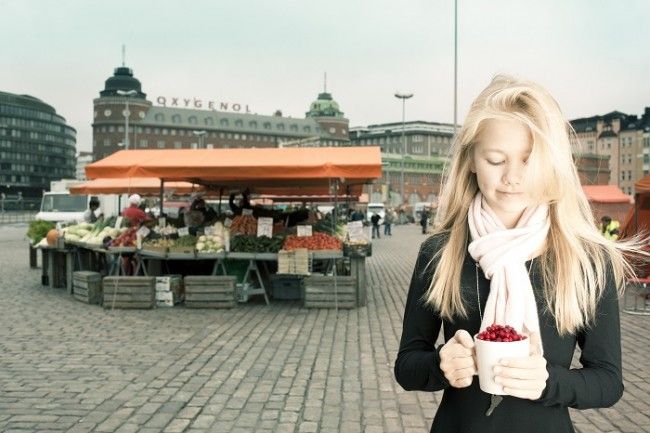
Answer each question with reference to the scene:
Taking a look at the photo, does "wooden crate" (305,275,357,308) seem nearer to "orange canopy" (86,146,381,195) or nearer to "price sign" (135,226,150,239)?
→ "orange canopy" (86,146,381,195)

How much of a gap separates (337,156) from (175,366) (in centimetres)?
549

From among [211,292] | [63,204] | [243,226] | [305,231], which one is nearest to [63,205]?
[63,204]

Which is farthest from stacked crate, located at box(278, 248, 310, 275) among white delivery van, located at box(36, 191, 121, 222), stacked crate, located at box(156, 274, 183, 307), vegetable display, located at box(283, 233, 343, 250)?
white delivery van, located at box(36, 191, 121, 222)

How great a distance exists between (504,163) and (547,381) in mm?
526

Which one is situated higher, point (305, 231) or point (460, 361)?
point (460, 361)

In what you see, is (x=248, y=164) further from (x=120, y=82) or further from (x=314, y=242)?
(x=120, y=82)

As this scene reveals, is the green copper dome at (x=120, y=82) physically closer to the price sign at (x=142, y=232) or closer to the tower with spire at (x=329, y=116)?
the tower with spire at (x=329, y=116)

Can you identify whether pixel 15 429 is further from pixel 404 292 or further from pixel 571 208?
pixel 404 292

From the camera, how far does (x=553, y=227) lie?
1733mm

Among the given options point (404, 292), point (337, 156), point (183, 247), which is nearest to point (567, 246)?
point (337, 156)

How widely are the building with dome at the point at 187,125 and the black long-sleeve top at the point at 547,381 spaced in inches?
4632

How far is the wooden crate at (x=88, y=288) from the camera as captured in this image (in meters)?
11.8

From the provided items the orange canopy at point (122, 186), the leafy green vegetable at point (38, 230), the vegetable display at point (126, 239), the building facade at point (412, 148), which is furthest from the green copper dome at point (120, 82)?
the vegetable display at point (126, 239)

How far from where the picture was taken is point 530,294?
5.42ft
